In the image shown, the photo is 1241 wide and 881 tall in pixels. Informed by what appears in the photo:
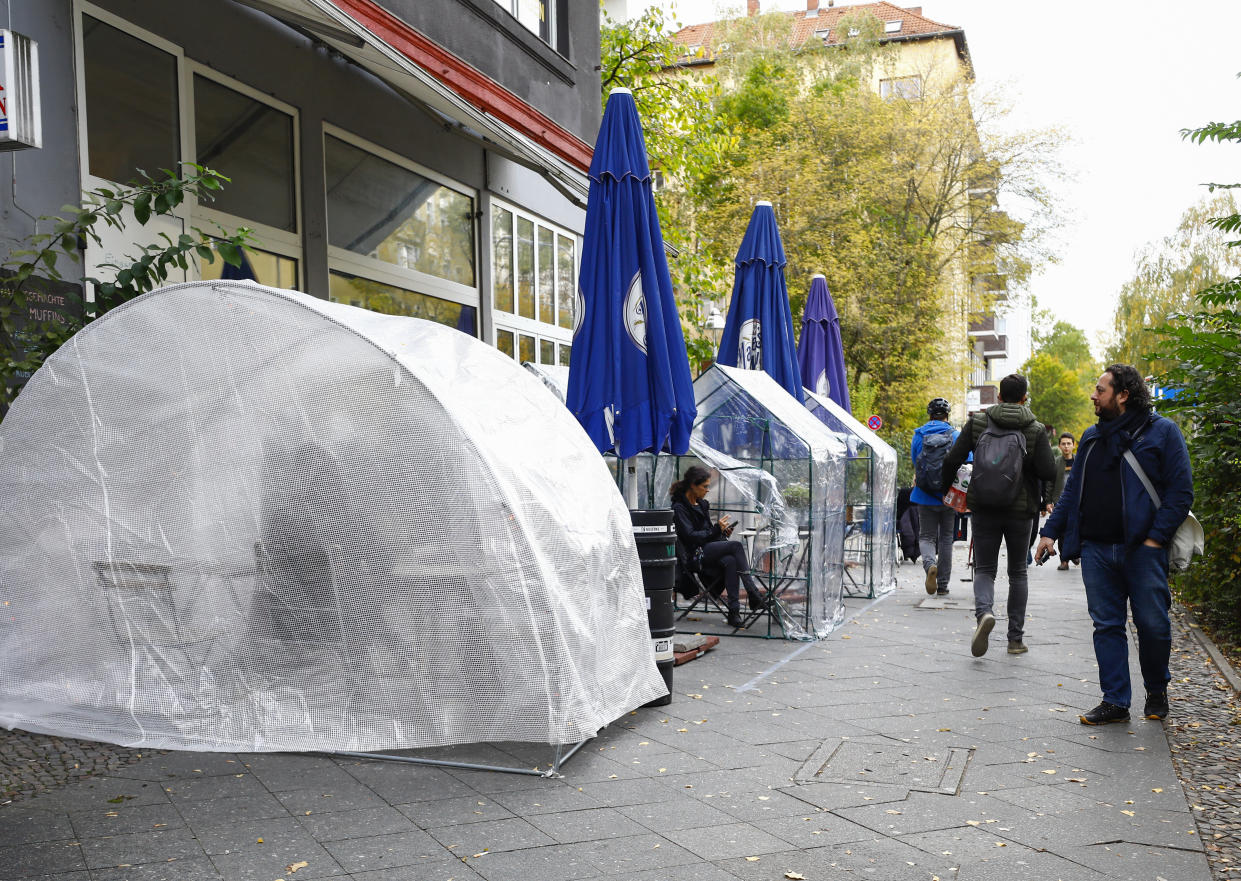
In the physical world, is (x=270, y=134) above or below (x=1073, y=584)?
above

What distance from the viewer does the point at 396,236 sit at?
1123cm

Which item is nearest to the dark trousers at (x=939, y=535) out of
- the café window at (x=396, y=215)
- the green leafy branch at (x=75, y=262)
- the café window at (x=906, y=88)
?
the café window at (x=396, y=215)

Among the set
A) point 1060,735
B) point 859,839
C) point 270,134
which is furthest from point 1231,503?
point 270,134

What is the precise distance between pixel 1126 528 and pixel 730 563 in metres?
3.58

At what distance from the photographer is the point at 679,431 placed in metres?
7.91

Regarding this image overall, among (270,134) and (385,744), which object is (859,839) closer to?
(385,744)

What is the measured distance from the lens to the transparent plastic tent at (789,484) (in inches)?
358

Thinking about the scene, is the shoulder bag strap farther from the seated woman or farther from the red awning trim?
the red awning trim

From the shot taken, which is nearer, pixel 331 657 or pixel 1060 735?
pixel 331 657

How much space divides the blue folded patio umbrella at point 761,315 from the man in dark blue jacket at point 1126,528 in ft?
18.2

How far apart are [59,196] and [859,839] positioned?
611cm

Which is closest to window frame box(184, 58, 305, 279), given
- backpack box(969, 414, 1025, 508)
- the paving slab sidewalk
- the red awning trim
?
the red awning trim

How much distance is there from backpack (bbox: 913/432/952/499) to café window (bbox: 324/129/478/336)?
5295 millimetres

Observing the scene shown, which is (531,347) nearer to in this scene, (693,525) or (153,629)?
(693,525)
